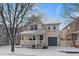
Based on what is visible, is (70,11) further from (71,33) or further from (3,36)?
(3,36)

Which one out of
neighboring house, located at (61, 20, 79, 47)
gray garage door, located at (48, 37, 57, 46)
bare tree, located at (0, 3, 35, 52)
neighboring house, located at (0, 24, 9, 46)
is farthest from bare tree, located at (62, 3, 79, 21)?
neighboring house, located at (0, 24, 9, 46)

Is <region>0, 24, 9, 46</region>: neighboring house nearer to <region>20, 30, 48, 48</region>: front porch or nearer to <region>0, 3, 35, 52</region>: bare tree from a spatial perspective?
<region>0, 3, 35, 52</region>: bare tree

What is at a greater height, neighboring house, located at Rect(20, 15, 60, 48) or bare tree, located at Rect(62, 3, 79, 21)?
bare tree, located at Rect(62, 3, 79, 21)

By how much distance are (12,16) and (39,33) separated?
0.48 meters

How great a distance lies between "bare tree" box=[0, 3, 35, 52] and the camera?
277 centimetres

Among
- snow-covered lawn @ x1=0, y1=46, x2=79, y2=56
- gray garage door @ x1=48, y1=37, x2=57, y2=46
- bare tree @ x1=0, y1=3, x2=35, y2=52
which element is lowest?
snow-covered lawn @ x1=0, y1=46, x2=79, y2=56

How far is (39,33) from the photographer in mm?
2746

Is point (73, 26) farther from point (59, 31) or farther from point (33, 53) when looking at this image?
point (33, 53)

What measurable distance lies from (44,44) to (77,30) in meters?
0.54

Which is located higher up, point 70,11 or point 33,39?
point 70,11

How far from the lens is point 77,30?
8.96ft

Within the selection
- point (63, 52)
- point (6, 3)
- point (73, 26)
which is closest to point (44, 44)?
point (63, 52)

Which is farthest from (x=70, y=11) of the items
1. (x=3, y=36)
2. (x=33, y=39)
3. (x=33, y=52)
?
(x=3, y=36)

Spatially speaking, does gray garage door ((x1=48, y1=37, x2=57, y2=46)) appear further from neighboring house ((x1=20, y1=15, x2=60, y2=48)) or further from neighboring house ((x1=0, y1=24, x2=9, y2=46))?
neighboring house ((x1=0, y1=24, x2=9, y2=46))
